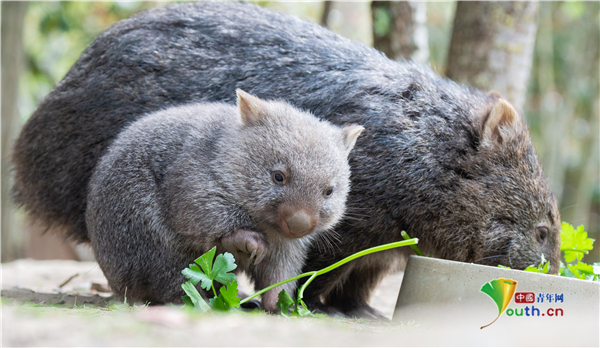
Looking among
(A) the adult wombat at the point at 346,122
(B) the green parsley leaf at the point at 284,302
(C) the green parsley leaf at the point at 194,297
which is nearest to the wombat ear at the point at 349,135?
(A) the adult wombat at the point at 346,122

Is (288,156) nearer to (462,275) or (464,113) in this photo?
(462,275)

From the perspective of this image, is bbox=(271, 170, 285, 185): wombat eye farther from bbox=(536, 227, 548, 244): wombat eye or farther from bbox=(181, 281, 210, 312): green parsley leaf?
bbox=(536, 227, 548, 244): wombat eye

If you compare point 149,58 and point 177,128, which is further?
point 149,58

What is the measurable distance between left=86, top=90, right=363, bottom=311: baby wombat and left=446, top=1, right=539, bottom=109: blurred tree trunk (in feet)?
12.7

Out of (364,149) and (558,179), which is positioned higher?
(558,179)

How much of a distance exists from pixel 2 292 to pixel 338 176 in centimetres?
338

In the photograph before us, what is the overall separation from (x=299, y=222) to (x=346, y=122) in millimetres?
1645

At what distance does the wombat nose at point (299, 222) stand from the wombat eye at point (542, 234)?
2.23m

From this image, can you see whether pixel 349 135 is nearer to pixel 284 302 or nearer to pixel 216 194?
pixel 216 194

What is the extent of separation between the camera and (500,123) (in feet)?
16.7

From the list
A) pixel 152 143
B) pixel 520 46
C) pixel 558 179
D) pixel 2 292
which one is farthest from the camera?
pixel 558 179

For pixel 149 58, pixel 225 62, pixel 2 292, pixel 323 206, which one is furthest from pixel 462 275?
pixel 2 292

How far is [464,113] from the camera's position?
518 cm

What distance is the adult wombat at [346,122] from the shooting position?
4.88 meters
